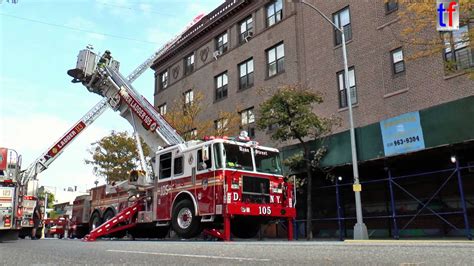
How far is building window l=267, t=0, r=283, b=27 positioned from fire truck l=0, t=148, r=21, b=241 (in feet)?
53.0

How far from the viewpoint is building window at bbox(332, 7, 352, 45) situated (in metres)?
21.9

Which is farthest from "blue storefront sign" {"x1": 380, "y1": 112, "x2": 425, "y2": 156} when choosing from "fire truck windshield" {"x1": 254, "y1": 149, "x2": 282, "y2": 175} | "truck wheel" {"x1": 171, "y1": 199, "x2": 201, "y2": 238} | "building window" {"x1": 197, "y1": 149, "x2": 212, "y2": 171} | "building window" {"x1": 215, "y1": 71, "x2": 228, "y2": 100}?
"building window" {"x1": 215, "y1": 71, "x2": 228, "y2": 100}

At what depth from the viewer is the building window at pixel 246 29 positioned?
1106 inches

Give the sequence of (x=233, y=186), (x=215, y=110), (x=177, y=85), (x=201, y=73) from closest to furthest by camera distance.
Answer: (x=233, y=186) < (x=215, y=110) < (x=201, y=73) < (x=177, y=85)

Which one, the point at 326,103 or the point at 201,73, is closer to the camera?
the point at 326,103

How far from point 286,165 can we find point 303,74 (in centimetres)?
697

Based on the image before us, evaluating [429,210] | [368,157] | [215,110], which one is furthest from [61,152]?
[429,210]

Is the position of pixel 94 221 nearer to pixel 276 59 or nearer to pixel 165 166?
pixel 165 166

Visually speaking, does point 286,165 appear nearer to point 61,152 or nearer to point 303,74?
point 303,74

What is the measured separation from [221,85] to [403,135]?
16.2 metres

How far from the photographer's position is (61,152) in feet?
72.5

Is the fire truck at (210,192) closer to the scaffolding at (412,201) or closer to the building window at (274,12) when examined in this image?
the scaffolding at (412,201)

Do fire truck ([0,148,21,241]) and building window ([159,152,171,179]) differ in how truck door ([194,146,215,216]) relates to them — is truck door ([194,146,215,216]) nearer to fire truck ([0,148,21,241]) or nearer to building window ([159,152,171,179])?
building window ([159,152,171,179])

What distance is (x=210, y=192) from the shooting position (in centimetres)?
1293
